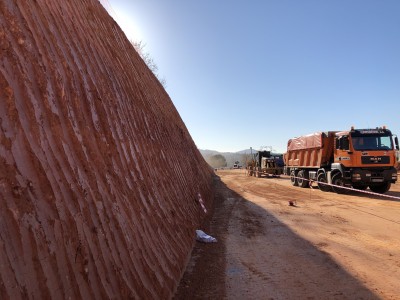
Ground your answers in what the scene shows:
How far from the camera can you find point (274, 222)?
10.2 metres

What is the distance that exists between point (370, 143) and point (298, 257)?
40.2 ft

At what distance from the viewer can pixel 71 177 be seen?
3.29m

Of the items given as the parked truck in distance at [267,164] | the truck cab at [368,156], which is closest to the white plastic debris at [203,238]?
the truck cab at [368,156]

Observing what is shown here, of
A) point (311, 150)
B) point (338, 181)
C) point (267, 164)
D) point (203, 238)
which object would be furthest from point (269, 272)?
point (267, 164)

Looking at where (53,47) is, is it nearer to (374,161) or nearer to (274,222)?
(274,222)

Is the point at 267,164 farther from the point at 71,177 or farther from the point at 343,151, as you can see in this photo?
the point at 71,177

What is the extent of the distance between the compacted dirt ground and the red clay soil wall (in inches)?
27.6

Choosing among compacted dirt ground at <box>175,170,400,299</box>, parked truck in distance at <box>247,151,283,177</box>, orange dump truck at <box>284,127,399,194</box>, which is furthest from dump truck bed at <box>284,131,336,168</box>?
parked truck in distance at <box>247,151,283,177</box>

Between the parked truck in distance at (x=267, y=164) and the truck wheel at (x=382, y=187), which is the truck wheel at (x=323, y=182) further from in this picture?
the parked truck in distance at (x=267, y=164)

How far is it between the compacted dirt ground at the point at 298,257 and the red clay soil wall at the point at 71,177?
70 cm

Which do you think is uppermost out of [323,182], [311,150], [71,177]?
[311,150]

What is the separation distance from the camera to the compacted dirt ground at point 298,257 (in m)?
4.91

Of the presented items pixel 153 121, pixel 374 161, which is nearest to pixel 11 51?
pixel 153 121

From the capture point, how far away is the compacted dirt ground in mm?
4906
